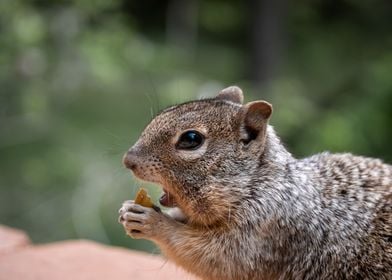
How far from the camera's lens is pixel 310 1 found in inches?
390

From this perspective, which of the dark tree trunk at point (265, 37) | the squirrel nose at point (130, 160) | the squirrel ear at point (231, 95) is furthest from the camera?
the dark tree trunk at point (265, 37)

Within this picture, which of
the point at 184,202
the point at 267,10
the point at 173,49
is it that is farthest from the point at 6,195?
the point at 184,202

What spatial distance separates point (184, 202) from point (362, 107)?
4618mm

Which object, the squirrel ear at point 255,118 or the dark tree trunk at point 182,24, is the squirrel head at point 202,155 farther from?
the dark tree trunk at point 182,24

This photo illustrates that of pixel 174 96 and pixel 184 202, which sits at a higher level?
pixel 174 96

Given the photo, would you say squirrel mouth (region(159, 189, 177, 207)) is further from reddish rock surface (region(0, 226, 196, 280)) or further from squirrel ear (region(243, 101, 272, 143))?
reddish rock surface (region(0, 226, 196, 280))

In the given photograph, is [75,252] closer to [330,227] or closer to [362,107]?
[330,227]

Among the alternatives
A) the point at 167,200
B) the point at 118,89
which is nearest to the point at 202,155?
the point at 167,200

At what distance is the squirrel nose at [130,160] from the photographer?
2.63 m

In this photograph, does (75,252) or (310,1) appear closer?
(75,252)

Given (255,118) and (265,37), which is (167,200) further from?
(265,37)

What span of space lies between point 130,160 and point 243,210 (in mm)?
396

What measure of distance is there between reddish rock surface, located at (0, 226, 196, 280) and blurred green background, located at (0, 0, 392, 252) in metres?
1.10

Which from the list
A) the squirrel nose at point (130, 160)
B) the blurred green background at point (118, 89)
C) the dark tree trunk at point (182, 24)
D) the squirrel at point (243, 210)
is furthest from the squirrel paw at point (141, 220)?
the dark tree trunk at point (182, 24)
